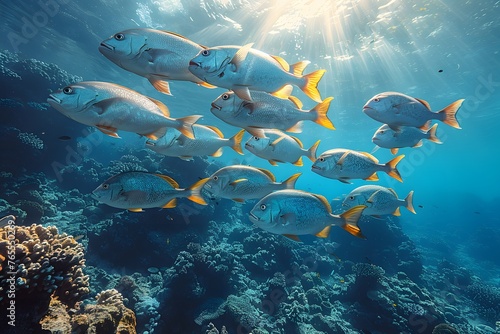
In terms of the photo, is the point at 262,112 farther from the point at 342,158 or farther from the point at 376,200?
the point at 376,200

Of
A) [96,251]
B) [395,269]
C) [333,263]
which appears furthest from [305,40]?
[96,251]

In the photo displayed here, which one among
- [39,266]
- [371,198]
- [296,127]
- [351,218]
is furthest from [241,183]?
[39,266]

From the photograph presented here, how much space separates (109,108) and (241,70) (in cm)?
145

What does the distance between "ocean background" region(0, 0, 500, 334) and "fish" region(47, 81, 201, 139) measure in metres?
2.94

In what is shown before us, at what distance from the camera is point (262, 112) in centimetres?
342

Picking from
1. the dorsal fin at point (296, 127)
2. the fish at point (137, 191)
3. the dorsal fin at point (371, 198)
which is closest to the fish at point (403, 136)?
the dorsal fin at point (371, 198)

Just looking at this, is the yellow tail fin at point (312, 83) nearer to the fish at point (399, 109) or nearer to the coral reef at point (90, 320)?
the fish at point (399, 109)

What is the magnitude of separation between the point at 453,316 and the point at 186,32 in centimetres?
2327

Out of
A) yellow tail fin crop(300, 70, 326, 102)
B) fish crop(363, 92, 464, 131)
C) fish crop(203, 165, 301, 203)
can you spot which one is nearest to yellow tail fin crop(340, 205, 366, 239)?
fish crop(203, 165, 301, 203)

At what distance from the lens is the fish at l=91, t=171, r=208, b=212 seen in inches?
128

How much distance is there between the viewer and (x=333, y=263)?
593 inches

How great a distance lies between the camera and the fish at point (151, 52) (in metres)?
2.51

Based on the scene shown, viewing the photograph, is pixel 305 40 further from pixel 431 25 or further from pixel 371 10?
pixel 431 25

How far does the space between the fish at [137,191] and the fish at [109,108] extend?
72 cm
